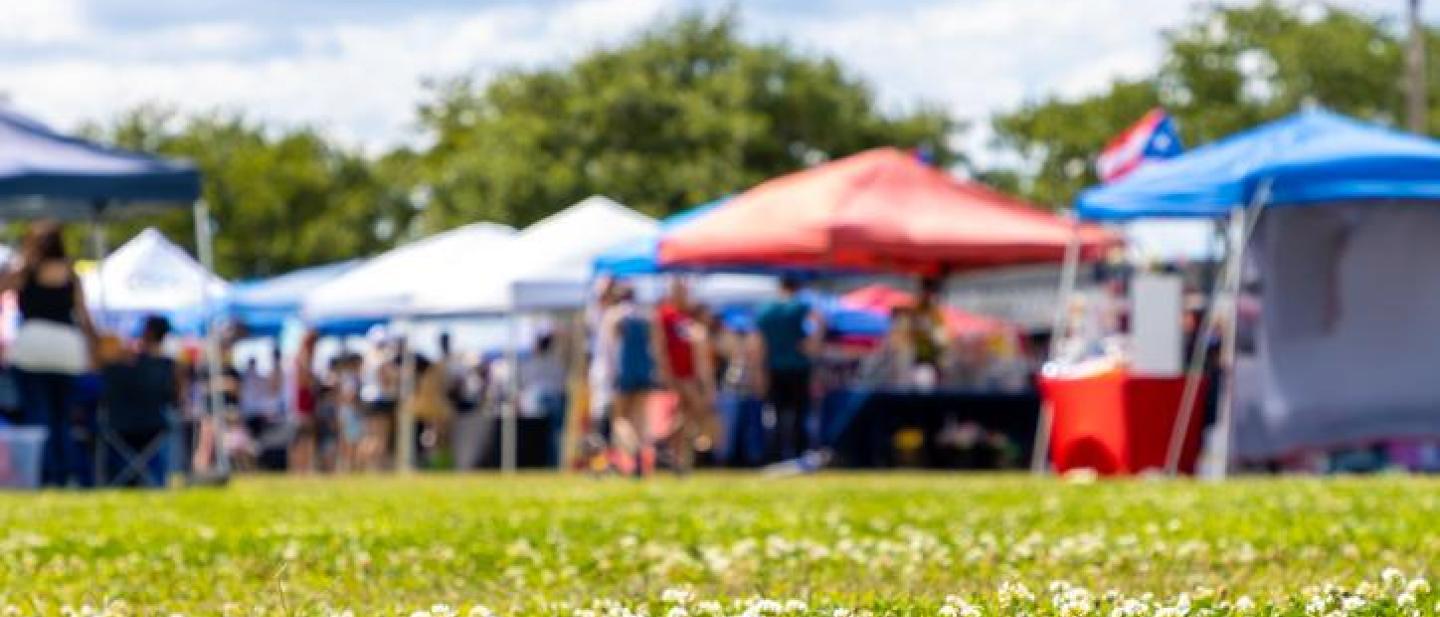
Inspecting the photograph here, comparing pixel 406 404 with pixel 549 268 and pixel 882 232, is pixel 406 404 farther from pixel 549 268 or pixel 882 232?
pixel 882 232

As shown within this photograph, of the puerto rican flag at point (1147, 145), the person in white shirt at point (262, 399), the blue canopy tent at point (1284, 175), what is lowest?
the person in white shirt at point (262, 399)

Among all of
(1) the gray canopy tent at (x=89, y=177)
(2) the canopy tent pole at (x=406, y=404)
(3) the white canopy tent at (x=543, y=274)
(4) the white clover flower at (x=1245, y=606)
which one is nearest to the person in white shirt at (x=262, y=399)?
(2) the canopy tent pole at (x=406, y=404)

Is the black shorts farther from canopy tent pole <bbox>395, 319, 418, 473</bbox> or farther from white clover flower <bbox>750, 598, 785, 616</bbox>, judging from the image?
white clover flower <bbox>750, 598, 785, 616</bbox>

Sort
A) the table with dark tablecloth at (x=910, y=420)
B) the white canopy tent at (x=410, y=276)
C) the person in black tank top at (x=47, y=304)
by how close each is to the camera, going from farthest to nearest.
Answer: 1. the white canopy tent at (x=410, y=276)
2. the table with dark tablecloth at (x=910, y=420)
3. the person in black tank top at (x=47, y=304)

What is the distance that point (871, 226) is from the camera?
25.9 meters

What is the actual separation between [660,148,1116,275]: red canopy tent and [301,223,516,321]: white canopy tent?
3868 mm

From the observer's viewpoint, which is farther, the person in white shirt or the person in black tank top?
the person in white shirt

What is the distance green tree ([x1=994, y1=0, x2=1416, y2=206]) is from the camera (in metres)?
74.6

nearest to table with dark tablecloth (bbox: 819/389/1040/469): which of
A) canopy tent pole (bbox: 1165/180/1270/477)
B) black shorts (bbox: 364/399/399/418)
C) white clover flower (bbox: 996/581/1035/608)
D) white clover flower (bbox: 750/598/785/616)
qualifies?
canopy tent pole (bbox: 1165/180/1270/477)

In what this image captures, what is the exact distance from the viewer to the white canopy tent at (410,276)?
30.6 m

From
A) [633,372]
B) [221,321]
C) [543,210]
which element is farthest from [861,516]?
[543,210]

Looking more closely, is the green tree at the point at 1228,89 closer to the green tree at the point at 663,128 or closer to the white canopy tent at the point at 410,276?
the green tree at the point at 663,128

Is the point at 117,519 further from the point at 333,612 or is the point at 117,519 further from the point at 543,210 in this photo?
the point at 543,210

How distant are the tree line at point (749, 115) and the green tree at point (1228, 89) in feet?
0.17
